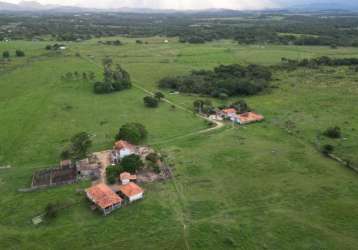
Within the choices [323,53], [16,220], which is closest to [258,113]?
[16,220]

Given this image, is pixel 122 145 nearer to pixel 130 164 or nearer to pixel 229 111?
pixel 130 164

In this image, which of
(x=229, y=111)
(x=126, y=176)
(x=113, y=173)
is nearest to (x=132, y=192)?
(x=126, y=176)

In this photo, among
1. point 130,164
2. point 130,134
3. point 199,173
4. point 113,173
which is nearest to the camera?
point 113,173

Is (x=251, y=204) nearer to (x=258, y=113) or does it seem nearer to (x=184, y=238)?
(x=184, y=238)

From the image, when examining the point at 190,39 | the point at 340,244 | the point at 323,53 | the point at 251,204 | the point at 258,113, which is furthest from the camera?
the point at 190,39

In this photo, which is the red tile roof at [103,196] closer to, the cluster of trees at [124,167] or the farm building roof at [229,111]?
the cluster of trees at [124,167]

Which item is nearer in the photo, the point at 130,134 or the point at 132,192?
the point at 132,192
